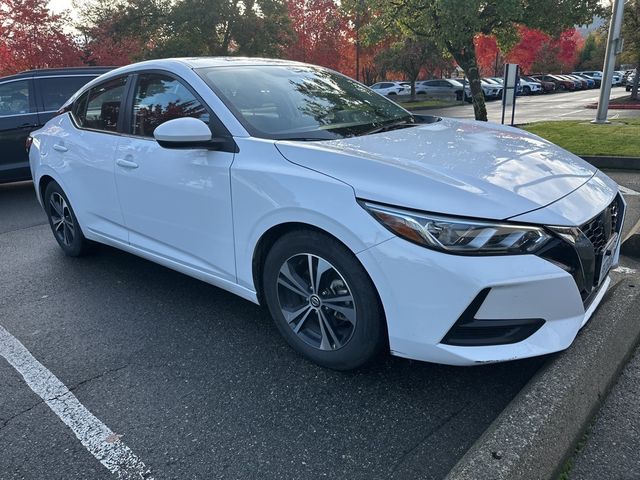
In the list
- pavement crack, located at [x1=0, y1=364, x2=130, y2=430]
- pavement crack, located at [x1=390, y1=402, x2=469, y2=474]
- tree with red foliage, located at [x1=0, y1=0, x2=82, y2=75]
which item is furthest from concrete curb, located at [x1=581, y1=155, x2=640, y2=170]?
tree with red foliage, located at [x1=0, y1=0, x2=82, y2=75]

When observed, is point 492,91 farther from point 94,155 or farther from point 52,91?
point 94,155

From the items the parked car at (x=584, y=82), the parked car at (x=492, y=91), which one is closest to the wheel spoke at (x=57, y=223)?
the parked car at (x=492, y=91)

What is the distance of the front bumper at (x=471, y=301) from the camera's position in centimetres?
214

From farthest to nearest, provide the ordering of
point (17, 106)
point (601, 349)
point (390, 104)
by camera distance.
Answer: point (17, 106), point (390, 104), point (601, 349)

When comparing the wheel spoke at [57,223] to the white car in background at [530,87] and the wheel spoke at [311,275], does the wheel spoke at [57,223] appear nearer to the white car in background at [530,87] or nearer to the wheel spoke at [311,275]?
the wheel spoke at [311,275]

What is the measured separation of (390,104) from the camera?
13.1 feet

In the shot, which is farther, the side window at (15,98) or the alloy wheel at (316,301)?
the side window at (15,98)

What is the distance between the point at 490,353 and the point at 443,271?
425 mm

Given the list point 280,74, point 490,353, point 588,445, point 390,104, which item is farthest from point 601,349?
point 280,74

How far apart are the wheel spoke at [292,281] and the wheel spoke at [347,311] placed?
0.16m

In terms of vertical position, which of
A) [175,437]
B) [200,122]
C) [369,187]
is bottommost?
[175,437]

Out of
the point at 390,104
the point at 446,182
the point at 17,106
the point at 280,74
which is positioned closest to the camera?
the point at 446,182

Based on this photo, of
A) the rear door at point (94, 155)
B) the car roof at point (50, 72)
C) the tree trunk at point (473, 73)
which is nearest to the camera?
the rear door at point (94, 155)

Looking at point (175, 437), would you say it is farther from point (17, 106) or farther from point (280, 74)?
point (17, 106)
